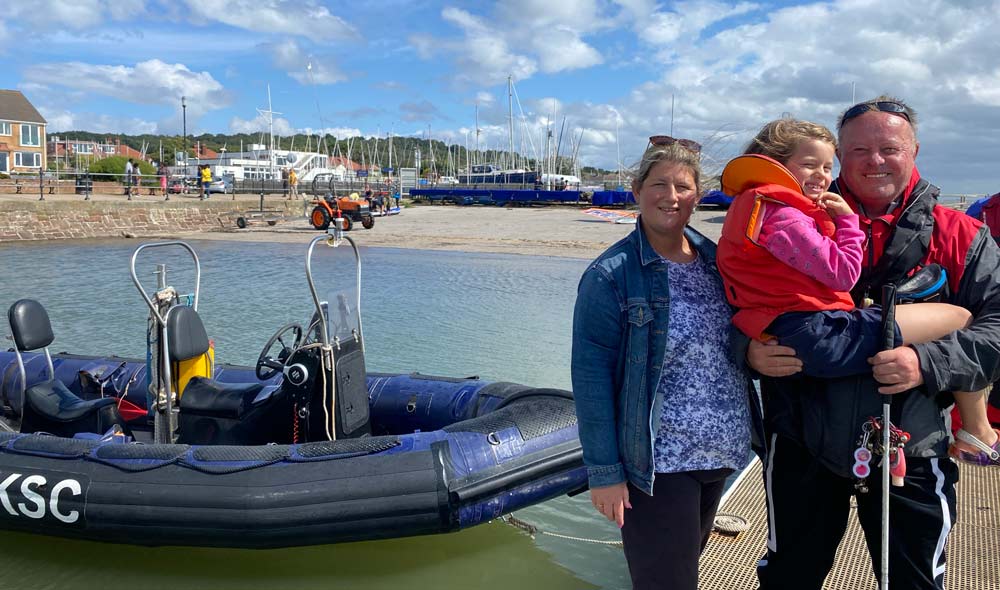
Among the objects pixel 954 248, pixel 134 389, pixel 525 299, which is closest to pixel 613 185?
pixel 525 299

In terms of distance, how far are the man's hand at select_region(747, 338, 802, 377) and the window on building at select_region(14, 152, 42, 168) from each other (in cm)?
5250

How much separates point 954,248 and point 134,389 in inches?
171

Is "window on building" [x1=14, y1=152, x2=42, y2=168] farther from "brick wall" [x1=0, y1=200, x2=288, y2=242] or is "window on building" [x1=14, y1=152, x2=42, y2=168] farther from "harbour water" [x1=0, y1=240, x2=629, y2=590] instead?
"harbour water" [x1=0, y1=240, x2=629, y2=590]

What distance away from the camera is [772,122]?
74.2 inches

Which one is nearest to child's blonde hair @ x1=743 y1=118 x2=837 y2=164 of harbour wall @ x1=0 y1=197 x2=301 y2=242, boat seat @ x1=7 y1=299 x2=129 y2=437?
boat seat @ x1=7 y1=299 x2=129 y2=437

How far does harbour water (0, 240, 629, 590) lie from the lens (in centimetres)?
360

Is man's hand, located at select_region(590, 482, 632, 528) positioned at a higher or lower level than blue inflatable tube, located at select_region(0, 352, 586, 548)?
higher

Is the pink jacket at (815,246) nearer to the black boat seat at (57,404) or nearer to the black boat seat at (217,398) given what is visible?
the black boat seat at (217,398)

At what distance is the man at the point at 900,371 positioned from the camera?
5.48 feet

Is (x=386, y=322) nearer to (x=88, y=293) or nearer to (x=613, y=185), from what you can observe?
(x=88, y=293)

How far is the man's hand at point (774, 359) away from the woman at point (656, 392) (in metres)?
0.10

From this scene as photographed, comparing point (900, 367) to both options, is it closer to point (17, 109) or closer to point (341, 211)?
point (341, 211)

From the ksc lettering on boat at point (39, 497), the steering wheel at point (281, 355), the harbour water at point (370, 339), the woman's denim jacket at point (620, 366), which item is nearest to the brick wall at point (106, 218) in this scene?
the harbour water at point (370, 339)

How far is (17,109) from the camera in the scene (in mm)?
48250
